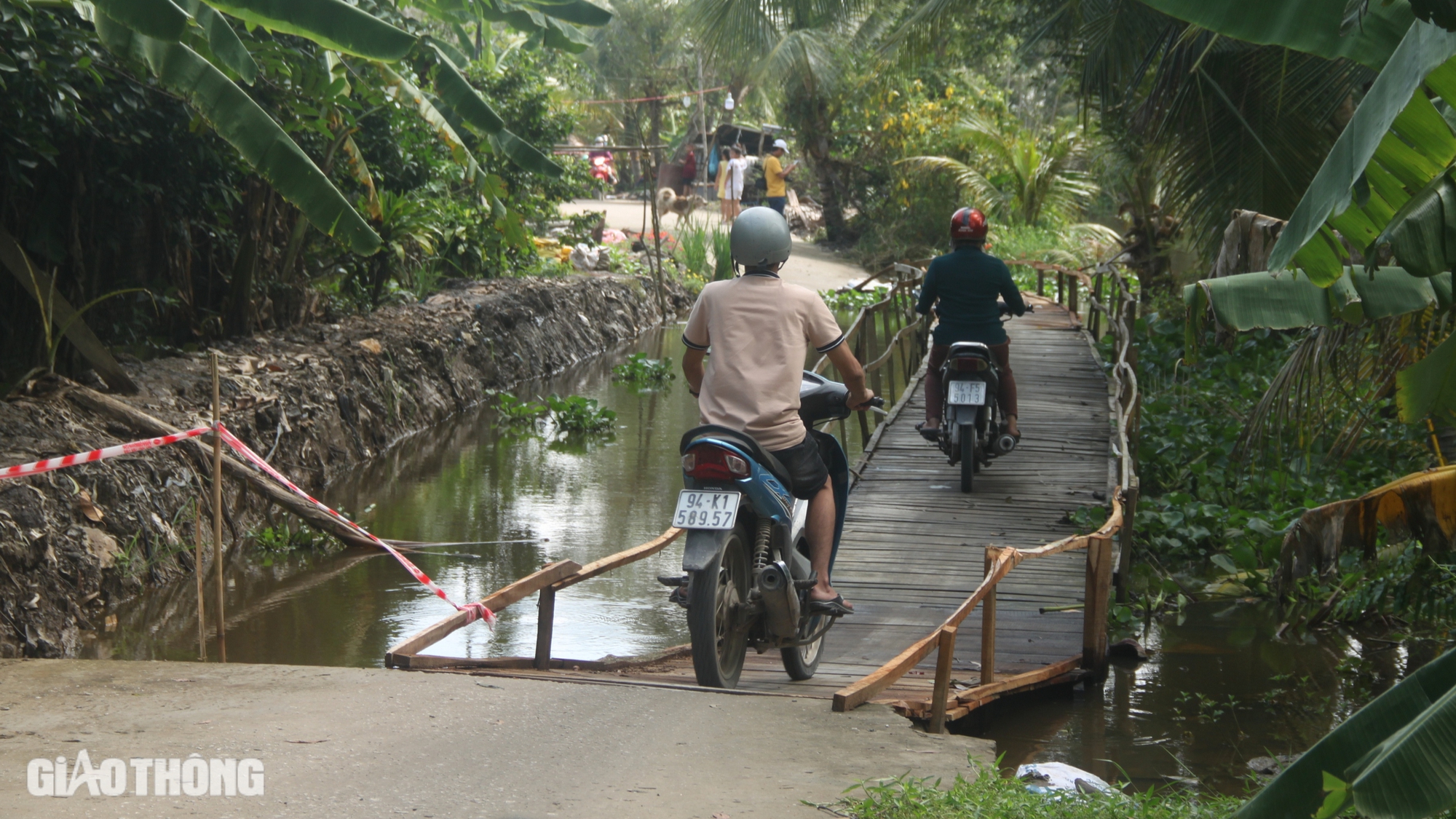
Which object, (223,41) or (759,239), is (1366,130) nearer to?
(759,239)

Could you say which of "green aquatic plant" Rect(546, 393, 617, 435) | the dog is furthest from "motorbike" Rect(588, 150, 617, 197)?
"green aquatic plant" Rect(546, 393, 617, 435)

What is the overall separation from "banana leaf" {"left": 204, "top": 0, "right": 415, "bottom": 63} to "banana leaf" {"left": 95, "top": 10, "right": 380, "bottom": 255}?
41 centimetres

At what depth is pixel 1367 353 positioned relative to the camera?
7.87 meters

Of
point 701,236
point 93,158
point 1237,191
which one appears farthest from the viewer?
point 701,236

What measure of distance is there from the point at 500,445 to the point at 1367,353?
7.10m

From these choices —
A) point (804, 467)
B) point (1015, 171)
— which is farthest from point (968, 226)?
point (1015, 171)

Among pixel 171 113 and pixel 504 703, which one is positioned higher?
pixel 171 113

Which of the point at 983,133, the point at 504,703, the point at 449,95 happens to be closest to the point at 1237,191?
the point at 449,95

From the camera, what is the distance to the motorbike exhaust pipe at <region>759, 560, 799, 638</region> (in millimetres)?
4598

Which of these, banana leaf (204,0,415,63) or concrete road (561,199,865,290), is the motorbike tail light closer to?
banana leaf (204,0,415,63)

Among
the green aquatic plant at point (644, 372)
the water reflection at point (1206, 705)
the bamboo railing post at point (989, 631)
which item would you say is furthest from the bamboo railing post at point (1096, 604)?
the green aquatic plant at point (644, 372)

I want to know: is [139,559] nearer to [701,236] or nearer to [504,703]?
[504,703]

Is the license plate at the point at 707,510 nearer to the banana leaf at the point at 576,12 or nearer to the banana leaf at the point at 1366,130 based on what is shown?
the banana leaf at the point at 1366,130

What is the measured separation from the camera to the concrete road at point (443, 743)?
3.19 metres
